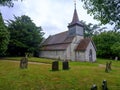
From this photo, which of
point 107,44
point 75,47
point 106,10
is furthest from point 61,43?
point 106,10

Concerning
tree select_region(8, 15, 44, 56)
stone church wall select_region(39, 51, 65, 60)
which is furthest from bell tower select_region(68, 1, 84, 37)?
tree select_region(8, 15, 44, 56)

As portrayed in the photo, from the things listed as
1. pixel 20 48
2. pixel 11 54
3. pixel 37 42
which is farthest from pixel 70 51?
pixel 11 54

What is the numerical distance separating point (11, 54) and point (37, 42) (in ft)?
26.9

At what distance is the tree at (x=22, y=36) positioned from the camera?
149 feet

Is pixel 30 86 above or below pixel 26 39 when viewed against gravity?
below

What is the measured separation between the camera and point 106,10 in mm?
12422

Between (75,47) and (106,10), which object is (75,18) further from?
(106,10)

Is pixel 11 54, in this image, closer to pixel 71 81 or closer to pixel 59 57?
pixel 59 57

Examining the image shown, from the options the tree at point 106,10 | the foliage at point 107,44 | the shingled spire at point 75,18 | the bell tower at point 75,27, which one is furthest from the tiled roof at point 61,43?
the tree at point 106,10

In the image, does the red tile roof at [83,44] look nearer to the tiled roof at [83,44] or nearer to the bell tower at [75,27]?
the tiled roof at [83,44]

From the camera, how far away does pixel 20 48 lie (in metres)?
46.1

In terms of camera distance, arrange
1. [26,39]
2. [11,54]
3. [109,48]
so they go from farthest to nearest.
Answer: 1. [109,48]
2. [11,54]
3. [26,39]

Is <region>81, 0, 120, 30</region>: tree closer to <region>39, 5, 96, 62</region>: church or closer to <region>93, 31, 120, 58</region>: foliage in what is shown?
<region>39, 5, 96, 62</region>: church

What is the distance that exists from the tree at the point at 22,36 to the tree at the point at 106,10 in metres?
33.7
